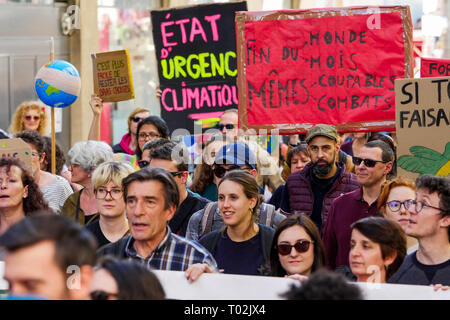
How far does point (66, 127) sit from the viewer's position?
13000mm

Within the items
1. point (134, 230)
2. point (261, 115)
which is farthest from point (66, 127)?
point (134, 230)

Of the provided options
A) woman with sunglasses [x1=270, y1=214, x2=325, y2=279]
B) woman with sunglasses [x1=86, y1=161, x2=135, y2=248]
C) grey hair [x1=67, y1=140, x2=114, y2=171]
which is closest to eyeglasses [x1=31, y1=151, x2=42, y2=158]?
grey hair [x1=67, y1=140, x2=114, y2=171]

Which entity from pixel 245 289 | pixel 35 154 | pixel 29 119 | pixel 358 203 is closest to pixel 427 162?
pixel 358 203

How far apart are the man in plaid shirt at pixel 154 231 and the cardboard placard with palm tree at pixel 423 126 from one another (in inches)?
73.0

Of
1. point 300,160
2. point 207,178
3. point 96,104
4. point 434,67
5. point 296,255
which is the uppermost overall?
point 434,67

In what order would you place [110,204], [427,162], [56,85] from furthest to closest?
[56,85]
[427,162]
[110,204]

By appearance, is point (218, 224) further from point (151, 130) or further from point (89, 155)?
point (151, 130)

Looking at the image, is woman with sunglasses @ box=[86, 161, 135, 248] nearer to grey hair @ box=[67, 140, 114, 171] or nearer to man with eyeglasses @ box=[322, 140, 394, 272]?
grey hair @ box=[67, 140, 114, 171]

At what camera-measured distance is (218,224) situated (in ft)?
18.1

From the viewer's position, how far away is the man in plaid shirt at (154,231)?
433 cm

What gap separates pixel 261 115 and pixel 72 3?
6.71m

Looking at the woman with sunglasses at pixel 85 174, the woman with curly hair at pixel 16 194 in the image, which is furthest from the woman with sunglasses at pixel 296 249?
the woman with sunglasses at pixel 85 174

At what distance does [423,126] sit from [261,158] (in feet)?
7.40

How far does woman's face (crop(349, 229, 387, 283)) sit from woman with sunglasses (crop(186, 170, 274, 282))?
1.98ft
